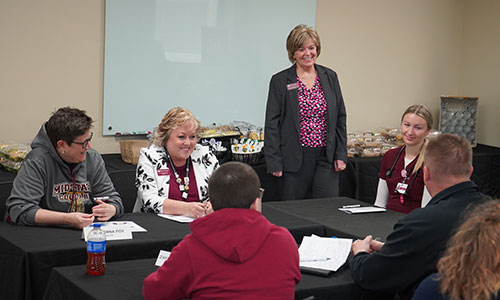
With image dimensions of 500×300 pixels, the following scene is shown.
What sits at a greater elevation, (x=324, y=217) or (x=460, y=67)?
(x=460, y=67)

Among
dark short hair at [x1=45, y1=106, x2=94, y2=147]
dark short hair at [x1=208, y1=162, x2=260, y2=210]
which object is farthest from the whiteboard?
dark short hair at [x1=208, y1=162, x2=260, y2=210]

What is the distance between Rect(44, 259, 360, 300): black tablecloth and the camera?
6.93ft

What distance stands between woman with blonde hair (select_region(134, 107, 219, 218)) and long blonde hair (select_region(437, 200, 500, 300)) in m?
1.81

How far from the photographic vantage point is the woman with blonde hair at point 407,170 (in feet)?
12.0

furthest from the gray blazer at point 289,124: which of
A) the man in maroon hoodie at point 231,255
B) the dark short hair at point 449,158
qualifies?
the man in maroon hoodie at point 231,255

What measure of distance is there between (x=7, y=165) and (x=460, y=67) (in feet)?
16.8

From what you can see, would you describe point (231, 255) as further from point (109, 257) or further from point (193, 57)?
point (193, 57)

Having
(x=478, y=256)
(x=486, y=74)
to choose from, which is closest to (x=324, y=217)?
(x=478, y=256)

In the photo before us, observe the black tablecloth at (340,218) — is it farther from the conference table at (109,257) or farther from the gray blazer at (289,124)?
the gray blazer at (289,124)

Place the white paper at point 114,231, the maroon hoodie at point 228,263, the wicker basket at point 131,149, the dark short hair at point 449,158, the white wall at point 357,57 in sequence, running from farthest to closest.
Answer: the wicker basket at point 131,149 < the white wall at point 357,57 < the white paper at point 114,231 < the dark short hair at point 449,158 < the maroon hoodie at point 228,263

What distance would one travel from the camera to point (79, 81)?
4.80 metres

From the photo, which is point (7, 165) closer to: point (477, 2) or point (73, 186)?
point (73, 186)

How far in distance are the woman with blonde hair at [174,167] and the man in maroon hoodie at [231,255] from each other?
131cm

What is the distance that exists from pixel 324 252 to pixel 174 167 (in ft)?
3.78
